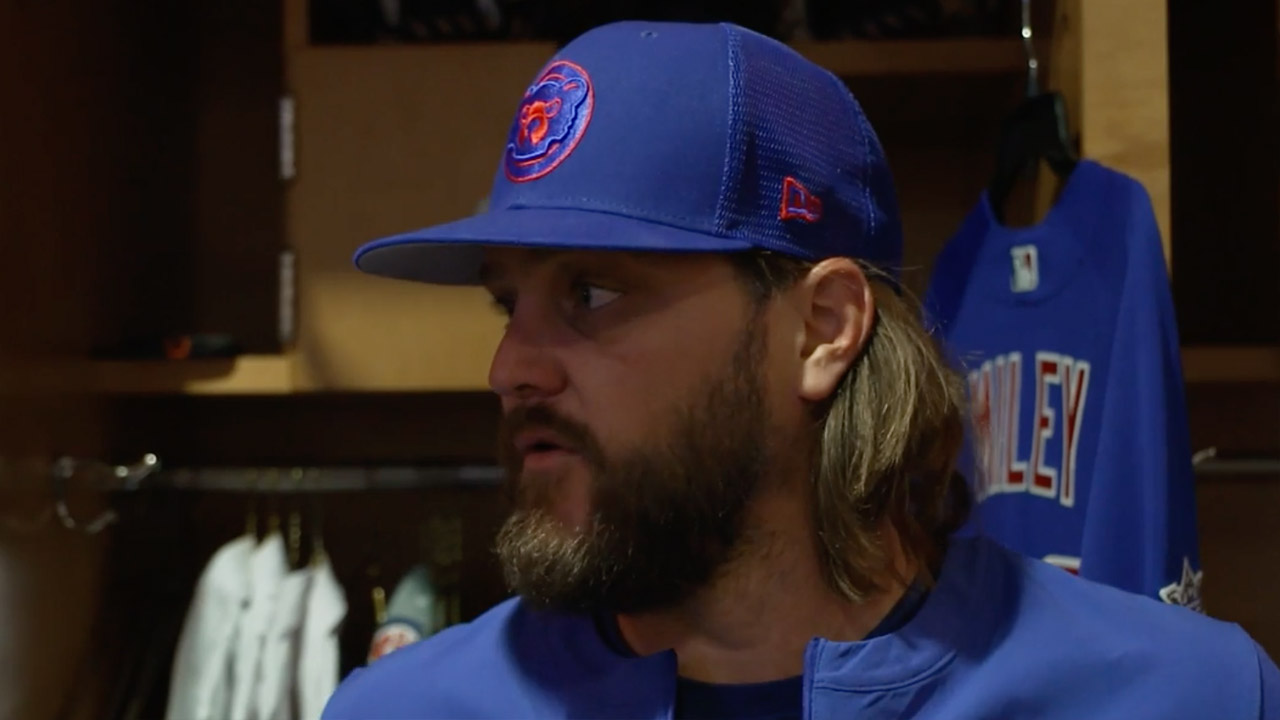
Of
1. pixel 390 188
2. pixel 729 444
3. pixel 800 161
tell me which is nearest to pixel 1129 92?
pixel 800 161

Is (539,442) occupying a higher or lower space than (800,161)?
lower

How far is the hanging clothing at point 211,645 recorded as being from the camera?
1.09m

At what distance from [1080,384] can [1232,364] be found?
26cm

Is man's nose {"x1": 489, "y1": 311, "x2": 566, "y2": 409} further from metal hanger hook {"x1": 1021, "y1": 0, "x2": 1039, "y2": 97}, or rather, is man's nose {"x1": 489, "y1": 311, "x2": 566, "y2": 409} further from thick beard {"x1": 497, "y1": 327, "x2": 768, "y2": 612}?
metal hanger hook {"x1": 1021, "y1": 0, "x2": 1039, "y2": 97}

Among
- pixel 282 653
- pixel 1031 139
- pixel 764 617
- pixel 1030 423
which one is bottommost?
pixel 282 653

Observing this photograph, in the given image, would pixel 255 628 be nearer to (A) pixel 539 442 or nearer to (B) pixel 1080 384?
(A) pixel 539 442

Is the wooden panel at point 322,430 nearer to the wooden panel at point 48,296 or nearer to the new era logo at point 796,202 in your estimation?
the wooden panel at point 48,296

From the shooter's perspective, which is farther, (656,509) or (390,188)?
(390,188)

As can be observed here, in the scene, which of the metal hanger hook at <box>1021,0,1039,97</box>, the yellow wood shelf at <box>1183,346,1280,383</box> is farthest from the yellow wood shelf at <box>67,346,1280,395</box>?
the metal hanger hook at <box>1021,0,1039,97</box>

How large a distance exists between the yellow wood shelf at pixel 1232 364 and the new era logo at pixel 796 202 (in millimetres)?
530

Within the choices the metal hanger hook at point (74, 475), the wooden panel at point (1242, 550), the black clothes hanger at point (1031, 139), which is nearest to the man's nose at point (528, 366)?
the black clothes hanger at point (1031, 139)

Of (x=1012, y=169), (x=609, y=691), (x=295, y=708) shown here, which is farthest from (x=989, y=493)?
(x=295, y=708)

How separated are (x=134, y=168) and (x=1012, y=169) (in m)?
0.93

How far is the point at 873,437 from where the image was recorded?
2.38 ft
